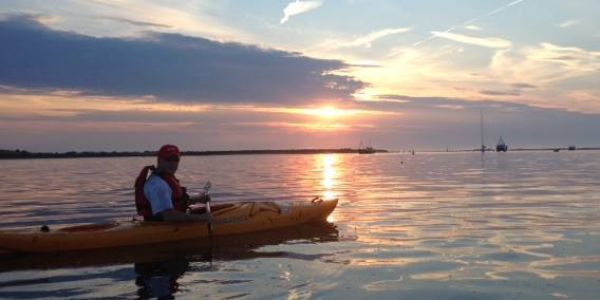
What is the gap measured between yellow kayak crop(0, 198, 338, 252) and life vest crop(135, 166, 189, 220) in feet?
0.80

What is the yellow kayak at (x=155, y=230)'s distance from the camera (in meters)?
10.1

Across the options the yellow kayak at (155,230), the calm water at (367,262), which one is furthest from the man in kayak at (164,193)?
the calm water at (367,262)

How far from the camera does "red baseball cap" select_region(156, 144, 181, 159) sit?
1023 centimetres

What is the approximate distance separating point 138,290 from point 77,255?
3.07 m

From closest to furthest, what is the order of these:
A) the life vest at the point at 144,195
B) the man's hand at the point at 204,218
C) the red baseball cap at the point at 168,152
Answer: the red baseball cap at the point at 168,152 → the life vest at the point at 144,195 → the man's hand at the point at 204,218

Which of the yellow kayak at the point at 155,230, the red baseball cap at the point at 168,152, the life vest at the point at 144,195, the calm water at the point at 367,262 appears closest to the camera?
the calm water at the point at 367,262

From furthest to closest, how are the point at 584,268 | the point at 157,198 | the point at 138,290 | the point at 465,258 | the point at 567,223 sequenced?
the point at 567,223
the point at 157,198
the point at 465,258
the point at 584,268
the point at 138,290

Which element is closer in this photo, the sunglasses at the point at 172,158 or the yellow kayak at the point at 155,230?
the yellow kayak at the point at 155,230

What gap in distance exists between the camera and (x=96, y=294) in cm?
734

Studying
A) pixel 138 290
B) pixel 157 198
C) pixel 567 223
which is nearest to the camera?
pixel 138 290

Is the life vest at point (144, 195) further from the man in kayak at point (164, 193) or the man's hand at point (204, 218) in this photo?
the man's hand at point (204, 218)

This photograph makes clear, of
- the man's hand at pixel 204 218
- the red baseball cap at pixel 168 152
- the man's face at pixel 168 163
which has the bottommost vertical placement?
the man's hand at pixel 204 218

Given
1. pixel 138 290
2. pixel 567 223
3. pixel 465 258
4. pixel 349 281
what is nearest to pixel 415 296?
pixel 349 281

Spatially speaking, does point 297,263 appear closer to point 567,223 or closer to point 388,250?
point 388,250
